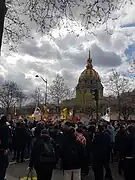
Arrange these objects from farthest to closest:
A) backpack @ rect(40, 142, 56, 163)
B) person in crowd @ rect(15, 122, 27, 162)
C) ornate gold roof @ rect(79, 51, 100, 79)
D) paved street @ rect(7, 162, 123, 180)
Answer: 1. ornate gold roof @ rect(79, 51, 100, 79)
2. person in crowd @ rect(15, 122, 27, 162)
3. paved street @ rect(7, 162, 123, 180)
4. backpack @ rect(40, 142, 56, 163)

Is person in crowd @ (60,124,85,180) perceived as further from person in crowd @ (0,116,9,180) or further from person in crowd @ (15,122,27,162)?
person in crowd @ (15,122,27,162)

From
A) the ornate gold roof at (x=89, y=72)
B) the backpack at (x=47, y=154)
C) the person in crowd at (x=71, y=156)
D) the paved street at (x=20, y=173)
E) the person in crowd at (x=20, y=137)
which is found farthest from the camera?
the ornate gold roof at (x=89, y=72)

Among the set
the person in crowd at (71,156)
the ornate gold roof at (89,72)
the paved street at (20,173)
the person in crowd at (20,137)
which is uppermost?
the ornate gold roof at (89,72)

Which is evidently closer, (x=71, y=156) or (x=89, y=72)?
(x=71, y=156)

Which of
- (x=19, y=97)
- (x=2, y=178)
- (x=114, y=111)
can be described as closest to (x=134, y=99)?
(x=114, y=111)

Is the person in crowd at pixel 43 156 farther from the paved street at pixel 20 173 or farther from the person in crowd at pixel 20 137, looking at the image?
the person in crowd at pixel 20 137

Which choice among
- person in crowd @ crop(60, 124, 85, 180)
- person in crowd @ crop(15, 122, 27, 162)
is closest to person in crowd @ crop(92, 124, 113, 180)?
person in crowd @ crop(60, 124, 85, 180)

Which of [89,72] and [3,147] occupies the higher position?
[89,72]

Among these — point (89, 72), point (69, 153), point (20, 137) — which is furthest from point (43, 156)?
point (89, 72)

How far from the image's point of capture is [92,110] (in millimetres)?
76125


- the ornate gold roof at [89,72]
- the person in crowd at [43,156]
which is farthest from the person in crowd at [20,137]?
the ornate gold roof at [89,72]

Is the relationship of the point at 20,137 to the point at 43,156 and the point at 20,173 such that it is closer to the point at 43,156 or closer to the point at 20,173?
the point at 20,173

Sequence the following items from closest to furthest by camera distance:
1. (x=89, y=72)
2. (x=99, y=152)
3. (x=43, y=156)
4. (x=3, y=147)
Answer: (x=43, y=156)
(x=3, y=147)
(x=99, y=152)
(x=89, y=72)

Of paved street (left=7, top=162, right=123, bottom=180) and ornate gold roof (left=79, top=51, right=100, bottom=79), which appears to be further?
ornate gold roof (left=79, top=51, right=100, bottom=79)
